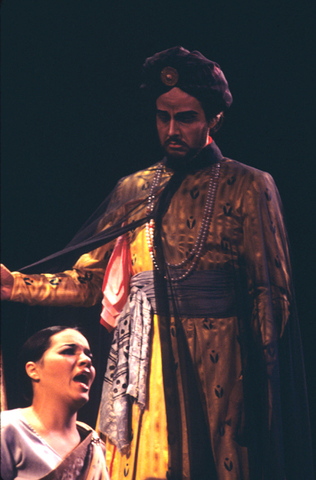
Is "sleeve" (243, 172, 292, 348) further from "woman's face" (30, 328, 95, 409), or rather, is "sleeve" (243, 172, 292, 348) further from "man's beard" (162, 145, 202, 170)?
"woman's face" (30, 328, 95, 409)

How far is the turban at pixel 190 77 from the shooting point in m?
2.75

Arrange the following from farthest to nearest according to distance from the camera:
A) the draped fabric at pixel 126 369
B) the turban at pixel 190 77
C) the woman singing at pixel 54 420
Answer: the turban at pixel 190 77, the draped fabric at pixel 126 369, the woman singing at pixel 54 420

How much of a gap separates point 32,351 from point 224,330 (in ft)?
2.28

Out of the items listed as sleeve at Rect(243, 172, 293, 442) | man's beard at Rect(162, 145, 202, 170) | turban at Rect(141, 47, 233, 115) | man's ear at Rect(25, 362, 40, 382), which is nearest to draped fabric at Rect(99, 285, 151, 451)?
man's ear at Rect(25, 362, 40, 382)

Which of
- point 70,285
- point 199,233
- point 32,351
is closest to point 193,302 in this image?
point 199,233

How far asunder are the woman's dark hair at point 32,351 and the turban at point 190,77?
3.17 feet

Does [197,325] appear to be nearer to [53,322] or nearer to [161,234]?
[161,234]

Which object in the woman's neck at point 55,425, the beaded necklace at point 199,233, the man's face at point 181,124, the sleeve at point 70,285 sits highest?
the man's face at point 181,124

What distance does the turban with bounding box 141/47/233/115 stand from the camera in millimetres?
2748

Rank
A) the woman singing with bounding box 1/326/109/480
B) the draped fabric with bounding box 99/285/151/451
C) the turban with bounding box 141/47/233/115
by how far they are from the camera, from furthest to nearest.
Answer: the turban with bounding box 141/47/233/115 → the draped fabric with bounding box 99/285/151/451 → the woman singing with bounding box 1/326/109/480

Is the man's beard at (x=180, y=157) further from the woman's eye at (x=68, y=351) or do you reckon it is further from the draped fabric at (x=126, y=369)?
the woman's eye at (x=68, y=351)

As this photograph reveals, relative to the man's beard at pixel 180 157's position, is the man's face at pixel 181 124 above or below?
above

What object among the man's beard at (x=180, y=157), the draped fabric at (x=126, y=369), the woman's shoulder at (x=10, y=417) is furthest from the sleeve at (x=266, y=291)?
the woman's shoulder at (x=10, y=417)

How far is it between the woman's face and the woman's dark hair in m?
0.02
